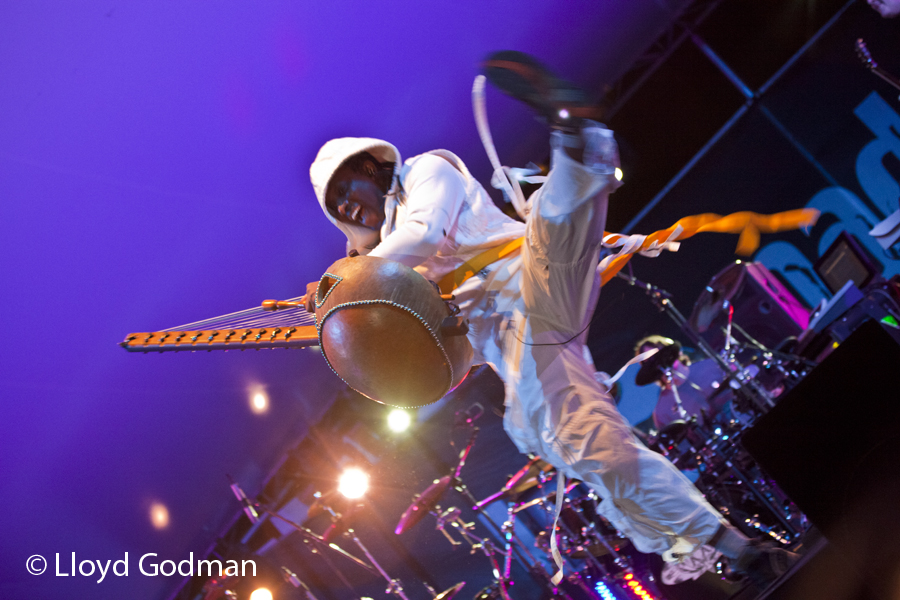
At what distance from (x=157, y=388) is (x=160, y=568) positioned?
1.50 metres

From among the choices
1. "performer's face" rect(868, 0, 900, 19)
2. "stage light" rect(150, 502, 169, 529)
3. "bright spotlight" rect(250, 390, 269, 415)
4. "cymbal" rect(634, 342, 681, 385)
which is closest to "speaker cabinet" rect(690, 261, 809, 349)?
"cymbal" rect(634, 342, 681, 385)

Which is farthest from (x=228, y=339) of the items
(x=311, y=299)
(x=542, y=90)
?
(x=542, y=90)

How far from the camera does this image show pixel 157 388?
13.7 feet

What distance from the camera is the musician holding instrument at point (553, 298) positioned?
1616mm

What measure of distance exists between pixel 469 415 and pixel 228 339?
3162 millimetres

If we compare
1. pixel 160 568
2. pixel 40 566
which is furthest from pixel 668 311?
pixel 40 566

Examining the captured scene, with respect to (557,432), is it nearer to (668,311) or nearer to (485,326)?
(485,326)

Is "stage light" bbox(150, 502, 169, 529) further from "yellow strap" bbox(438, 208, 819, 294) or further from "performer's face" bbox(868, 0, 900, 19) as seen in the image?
"performer's face" bbox(868, 0, 900, 19)

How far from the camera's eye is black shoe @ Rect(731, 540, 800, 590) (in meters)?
2.00

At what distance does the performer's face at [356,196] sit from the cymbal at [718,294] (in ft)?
10.7

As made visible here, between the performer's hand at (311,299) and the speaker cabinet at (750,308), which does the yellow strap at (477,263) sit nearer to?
the performer's hand at (311,299)

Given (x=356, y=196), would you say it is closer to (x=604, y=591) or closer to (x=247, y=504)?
(x=604, y=591)

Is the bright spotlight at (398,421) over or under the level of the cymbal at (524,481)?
over

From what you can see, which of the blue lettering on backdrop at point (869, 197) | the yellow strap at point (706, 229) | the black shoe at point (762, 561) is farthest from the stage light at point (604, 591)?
the blue lettering on backdrop at point (869, 197)
